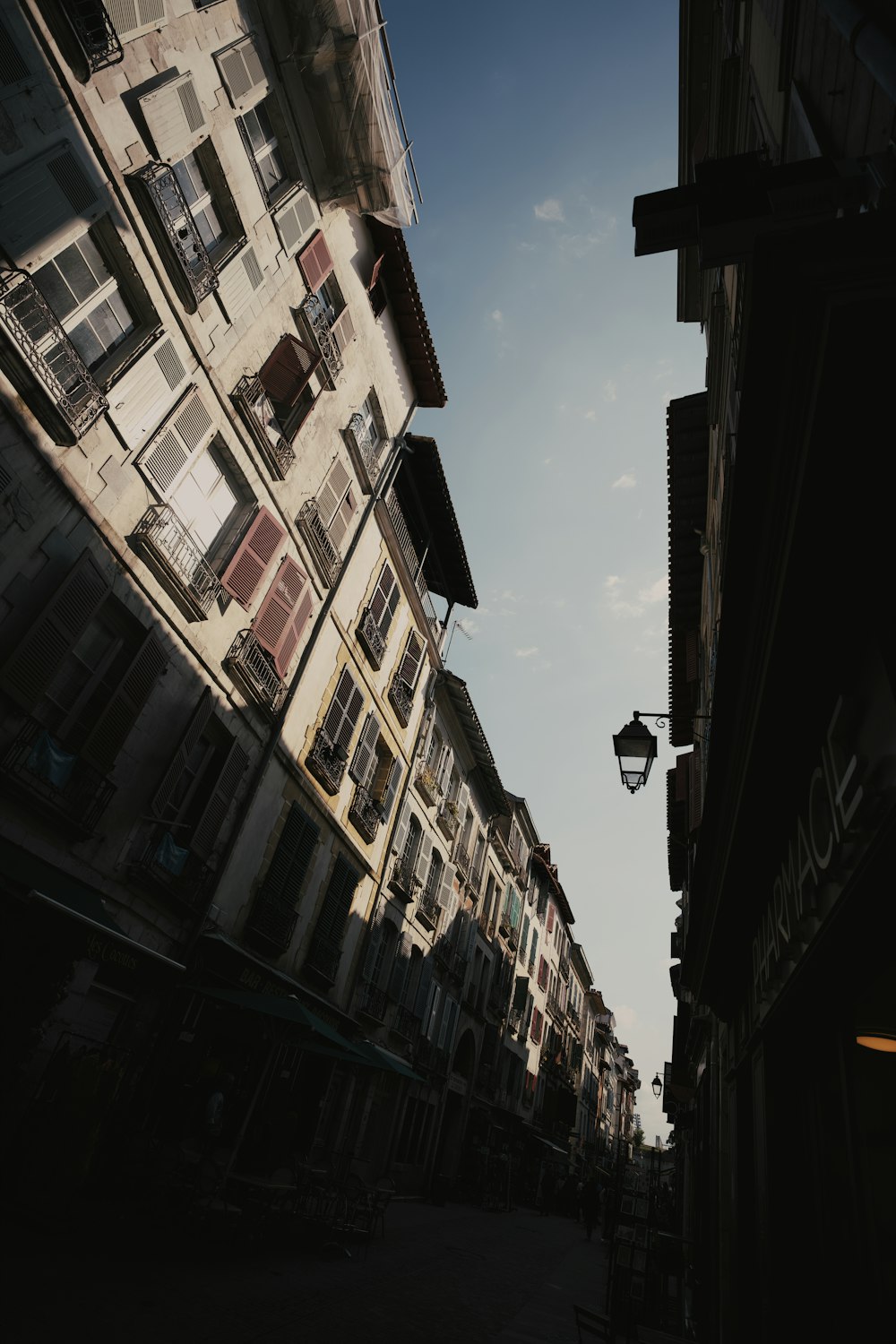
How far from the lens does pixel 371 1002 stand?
56.0ft

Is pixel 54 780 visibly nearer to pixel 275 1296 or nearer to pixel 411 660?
pixel 275 1296

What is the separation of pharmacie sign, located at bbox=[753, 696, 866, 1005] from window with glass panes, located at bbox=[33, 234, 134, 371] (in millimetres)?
9238

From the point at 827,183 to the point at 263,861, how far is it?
39.4ft

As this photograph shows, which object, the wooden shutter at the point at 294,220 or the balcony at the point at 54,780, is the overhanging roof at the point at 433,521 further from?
the balcony at the point at 54,780

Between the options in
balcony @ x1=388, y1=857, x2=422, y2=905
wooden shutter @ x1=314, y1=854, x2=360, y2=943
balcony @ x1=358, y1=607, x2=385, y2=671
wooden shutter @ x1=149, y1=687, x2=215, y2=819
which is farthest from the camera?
balcony @ x1=388, y1=857, x2=422, y2=905

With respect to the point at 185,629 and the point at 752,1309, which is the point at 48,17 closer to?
the point at 185,629

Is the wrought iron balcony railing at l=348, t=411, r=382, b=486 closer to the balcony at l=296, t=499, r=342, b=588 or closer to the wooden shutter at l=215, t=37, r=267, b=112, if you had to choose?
the balcony at l=296, t=499, r=342, b=588

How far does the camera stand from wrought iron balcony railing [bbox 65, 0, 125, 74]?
8.37 m

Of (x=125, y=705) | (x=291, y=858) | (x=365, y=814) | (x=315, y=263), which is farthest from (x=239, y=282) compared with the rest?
(x=365, y=814)

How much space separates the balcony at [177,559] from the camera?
31.7 ft

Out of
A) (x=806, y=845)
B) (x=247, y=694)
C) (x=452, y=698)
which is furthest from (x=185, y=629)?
(x=452, y=698)

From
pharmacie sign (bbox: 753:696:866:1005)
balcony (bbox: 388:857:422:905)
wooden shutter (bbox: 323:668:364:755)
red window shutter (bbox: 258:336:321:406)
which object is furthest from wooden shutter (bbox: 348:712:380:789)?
pharmacie sign (bbox: 753:696:866:1005)

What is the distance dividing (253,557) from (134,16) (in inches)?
287

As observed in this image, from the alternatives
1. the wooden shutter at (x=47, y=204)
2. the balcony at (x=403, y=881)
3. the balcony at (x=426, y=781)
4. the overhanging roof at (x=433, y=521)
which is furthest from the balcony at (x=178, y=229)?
the balcony at (x=403, y=881)
